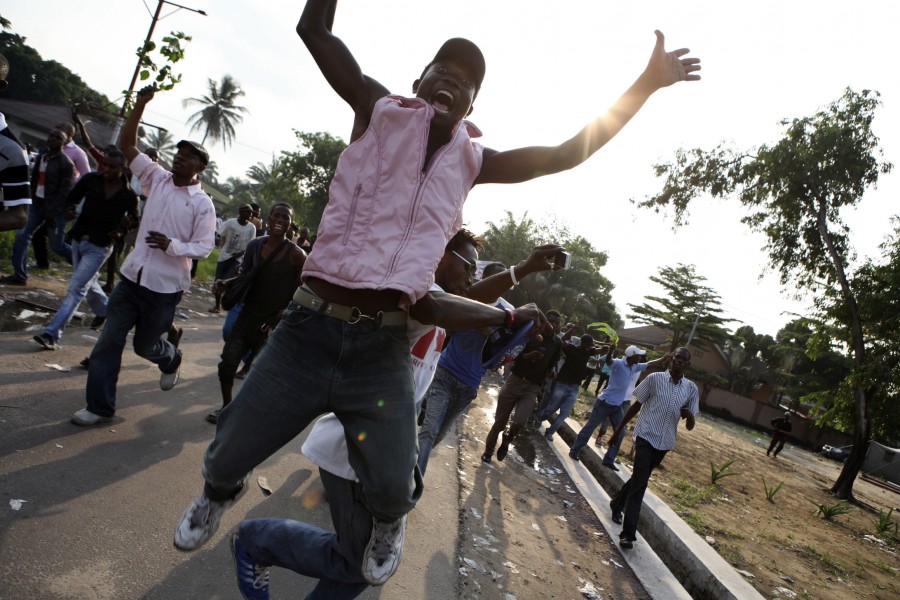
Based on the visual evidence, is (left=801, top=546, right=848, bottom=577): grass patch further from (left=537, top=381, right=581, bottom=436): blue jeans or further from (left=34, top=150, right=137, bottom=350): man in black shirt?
(left=34, top=150, right=137, bottom=350): man in black shirt

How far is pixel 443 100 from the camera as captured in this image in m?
2.00

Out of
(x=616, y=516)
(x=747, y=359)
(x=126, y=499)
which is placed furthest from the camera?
Result: (x=747, y=359)

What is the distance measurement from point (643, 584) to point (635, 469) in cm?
114

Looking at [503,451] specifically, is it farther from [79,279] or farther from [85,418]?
[79,279]

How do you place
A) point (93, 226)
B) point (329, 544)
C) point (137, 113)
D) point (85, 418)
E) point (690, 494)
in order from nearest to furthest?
point (329, 544), point (137, 113), point (85, 418), point (93, 226), point (690, 494)

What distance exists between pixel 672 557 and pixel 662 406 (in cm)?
158

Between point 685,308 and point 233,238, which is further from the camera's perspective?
point 685,308

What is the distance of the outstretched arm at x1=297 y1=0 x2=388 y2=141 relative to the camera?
191 cm

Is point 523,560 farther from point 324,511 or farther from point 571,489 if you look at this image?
point 571,489

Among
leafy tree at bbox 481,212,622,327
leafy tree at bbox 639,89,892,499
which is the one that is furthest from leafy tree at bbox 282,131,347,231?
leafy tree at bbox 639,89,892,499

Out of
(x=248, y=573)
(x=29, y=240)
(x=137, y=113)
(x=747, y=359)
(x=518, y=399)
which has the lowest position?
(x=248, y=573)

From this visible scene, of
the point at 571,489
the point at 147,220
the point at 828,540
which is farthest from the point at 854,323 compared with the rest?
the point at 147,220

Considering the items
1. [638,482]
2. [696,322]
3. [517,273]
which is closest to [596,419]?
[638,482]

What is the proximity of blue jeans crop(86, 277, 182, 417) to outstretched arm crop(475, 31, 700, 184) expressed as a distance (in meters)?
3.02
